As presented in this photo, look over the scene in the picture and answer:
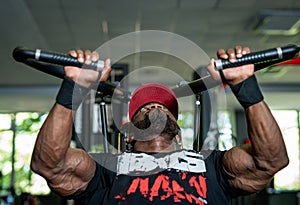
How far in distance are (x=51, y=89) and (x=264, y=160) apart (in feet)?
24.8

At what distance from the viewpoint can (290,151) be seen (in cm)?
1093

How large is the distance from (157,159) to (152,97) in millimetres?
255

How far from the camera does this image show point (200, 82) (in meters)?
1.48

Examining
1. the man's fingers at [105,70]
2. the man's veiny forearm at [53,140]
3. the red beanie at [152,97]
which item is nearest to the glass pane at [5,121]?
the red beanie at [152,97]

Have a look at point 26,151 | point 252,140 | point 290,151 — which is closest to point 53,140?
point 252,140

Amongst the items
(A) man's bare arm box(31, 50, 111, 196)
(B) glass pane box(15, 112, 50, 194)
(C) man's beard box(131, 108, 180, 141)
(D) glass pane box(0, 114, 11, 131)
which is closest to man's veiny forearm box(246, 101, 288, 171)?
(C) man's beard box(131, 108, 180, 141)

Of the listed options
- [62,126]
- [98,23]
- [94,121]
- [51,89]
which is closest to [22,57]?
[62,126]

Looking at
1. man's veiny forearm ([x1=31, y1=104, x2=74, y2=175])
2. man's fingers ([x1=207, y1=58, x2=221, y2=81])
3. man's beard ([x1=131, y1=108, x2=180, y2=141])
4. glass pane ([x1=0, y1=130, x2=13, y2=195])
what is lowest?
man's veiny forearm ([x1=31, y1=104, x2=74, y2=175])

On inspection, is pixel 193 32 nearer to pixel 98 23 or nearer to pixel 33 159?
pixel 98 23

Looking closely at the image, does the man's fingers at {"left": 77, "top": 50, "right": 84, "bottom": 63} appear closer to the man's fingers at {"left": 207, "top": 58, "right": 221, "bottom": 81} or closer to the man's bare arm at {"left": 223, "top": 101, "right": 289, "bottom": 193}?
the man's fingers at {"left": 207, "top": 58, "right": 221, "bottom": 81}

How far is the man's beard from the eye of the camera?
1632 millimetres

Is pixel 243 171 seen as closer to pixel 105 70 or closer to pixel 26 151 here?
pixel 105 70

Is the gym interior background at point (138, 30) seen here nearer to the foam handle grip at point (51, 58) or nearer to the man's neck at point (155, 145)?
the man's neck at point (155, 145)

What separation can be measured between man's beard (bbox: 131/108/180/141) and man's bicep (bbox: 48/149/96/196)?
0.23 m
